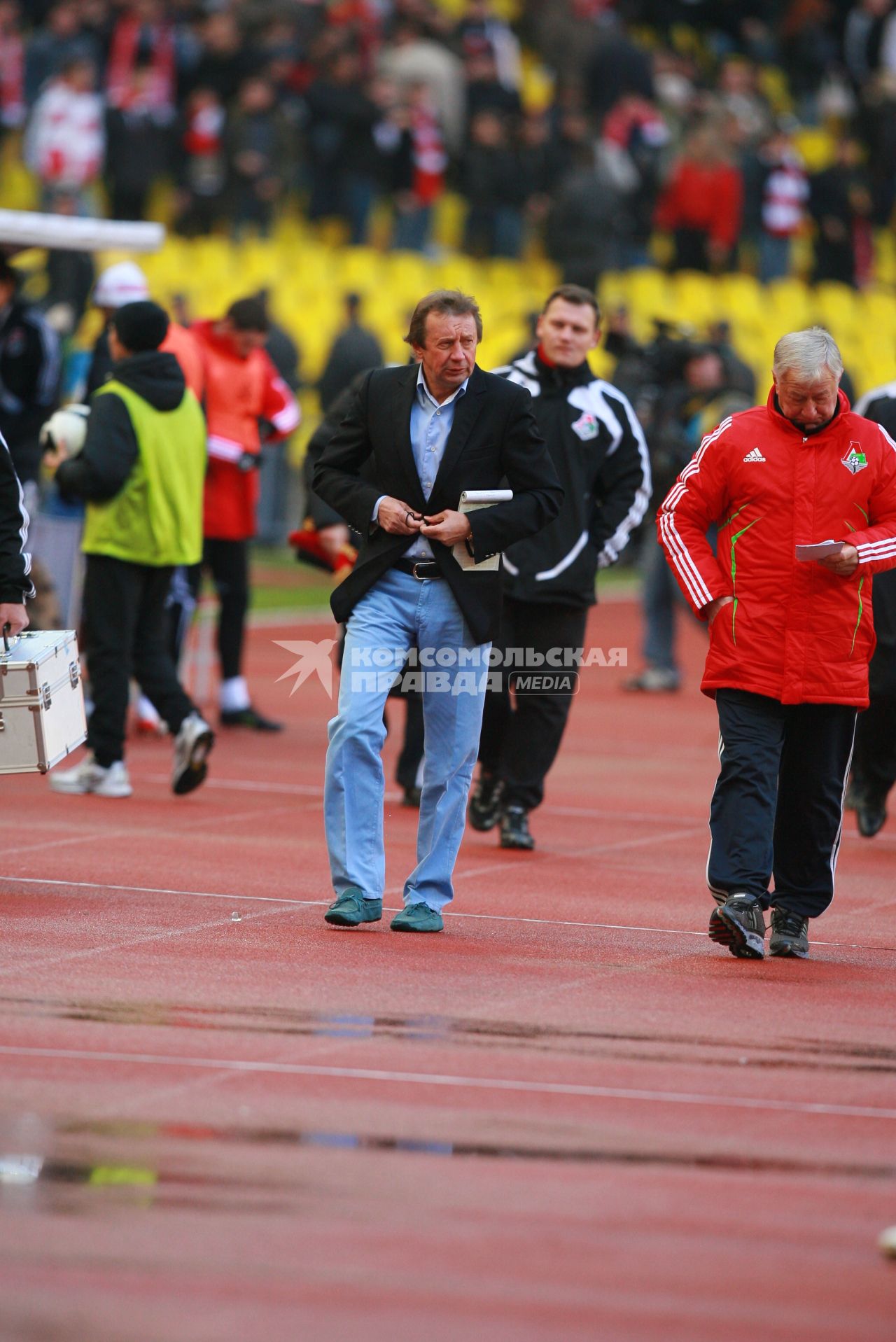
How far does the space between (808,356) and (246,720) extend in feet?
22.9

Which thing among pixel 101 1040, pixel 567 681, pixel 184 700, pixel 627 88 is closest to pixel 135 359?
pixel 184 700

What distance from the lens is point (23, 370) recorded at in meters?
12.9

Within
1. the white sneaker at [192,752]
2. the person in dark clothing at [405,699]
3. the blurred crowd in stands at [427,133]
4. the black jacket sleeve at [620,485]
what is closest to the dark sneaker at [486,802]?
the person in dark clothing at [405,699]

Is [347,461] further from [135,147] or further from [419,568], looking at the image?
[135,147]

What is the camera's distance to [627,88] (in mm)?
26453

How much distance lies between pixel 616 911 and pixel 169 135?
17.0 m

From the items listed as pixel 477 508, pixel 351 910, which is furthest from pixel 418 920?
pixel 477 508

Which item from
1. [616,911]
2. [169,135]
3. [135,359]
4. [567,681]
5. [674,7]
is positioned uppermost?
[674,7]

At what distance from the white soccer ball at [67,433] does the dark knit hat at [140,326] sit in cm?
61

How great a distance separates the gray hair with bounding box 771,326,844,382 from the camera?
7.47m

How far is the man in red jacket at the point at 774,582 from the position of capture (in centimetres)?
761

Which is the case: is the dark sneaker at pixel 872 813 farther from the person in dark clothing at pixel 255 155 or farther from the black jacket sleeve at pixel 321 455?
the person in dark clothing at pixel 255 155

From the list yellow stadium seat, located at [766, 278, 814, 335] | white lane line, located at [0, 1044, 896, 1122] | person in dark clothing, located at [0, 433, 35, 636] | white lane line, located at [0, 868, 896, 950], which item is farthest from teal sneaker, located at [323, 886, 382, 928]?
yellow stadium seat, located at [766, 278, 814, 335]

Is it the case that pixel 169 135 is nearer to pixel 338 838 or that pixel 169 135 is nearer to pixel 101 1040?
pixel 338 838
